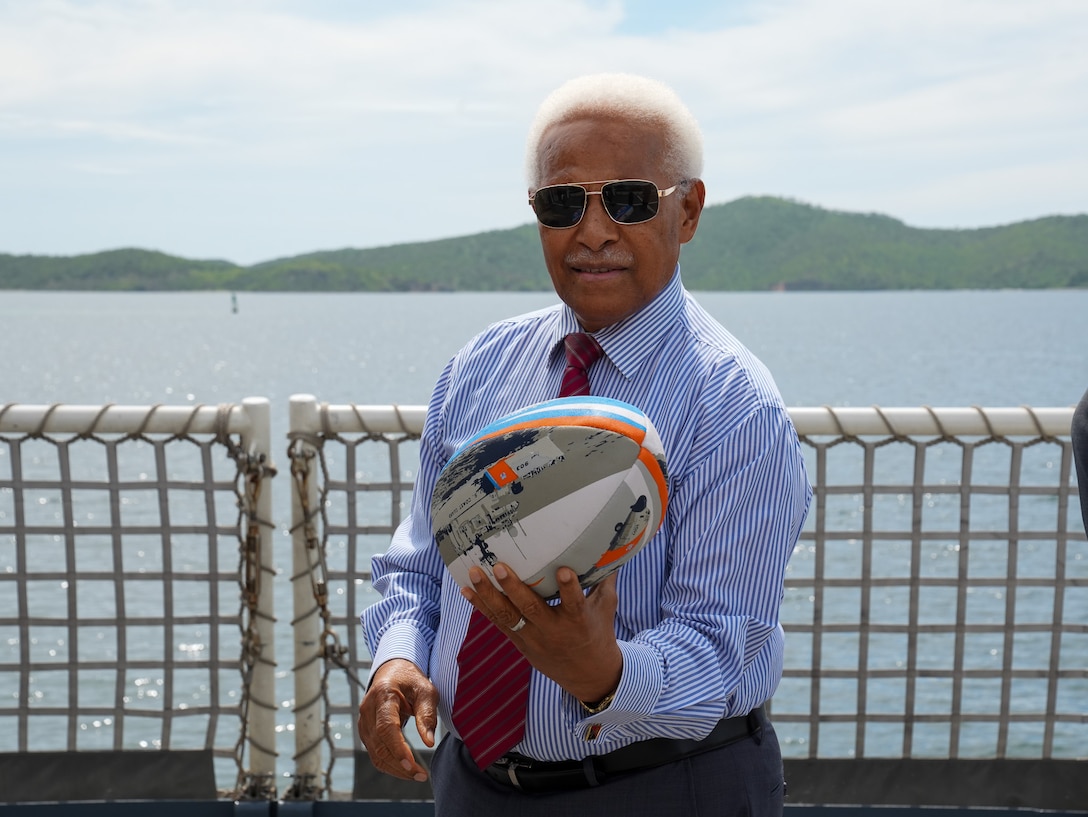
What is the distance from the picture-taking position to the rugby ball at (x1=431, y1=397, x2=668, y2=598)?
5.27ft

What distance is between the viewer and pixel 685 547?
1.82 metres

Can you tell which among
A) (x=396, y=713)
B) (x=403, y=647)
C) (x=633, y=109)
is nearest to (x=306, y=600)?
(x=403, y=647)

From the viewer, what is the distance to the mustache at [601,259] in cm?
193

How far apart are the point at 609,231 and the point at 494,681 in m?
0.79

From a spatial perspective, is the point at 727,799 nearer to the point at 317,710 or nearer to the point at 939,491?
the point at 317,710

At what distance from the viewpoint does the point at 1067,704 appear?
13.4 metres

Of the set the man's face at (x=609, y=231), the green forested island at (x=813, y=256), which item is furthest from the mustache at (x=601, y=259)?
the green forested island at (x=813, y=256)

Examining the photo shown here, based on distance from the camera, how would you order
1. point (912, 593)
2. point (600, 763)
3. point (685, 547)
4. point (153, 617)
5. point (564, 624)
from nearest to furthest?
1. point (564, 624)
2. point (685, 547)
3. point (600, 763)
4. point (153, 617)
5. point (912, 593)

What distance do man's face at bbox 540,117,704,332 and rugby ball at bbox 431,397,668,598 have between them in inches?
12.8

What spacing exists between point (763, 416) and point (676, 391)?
0.52 feet

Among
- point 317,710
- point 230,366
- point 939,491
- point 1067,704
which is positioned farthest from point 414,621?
point 230,366

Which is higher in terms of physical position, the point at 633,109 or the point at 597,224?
the point at 633,109

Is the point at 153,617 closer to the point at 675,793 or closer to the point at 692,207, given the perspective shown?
the point at 675,793

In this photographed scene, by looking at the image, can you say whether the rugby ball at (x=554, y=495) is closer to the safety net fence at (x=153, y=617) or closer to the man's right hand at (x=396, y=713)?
the man's right hand at (x=396, y=713)
